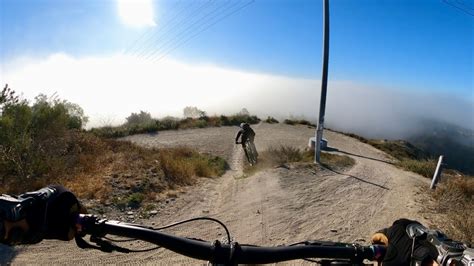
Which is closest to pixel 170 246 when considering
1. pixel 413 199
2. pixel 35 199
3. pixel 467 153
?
pixel 35 199

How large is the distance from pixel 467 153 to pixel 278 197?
149 meters

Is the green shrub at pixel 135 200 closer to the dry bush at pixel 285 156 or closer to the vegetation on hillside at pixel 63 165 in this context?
the vegetation on hillside at pixel 63 165

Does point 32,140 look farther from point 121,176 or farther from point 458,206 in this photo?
point 458,206

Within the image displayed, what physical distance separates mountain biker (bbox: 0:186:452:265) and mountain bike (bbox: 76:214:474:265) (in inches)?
2.1

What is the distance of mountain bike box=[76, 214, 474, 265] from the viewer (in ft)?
5.44

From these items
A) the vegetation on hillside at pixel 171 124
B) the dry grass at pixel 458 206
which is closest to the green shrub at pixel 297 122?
the vegetation on hillside at pixel 171 124

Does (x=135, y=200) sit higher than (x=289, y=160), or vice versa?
(x=289, y=160)

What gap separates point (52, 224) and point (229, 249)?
84cm

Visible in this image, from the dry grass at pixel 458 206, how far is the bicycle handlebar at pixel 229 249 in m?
6.57

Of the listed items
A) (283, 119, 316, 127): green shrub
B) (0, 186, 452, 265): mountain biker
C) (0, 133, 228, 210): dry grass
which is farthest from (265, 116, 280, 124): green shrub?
(0, 186, 452, 265): mountain biker

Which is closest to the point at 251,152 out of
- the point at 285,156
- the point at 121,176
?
the point at 285,156

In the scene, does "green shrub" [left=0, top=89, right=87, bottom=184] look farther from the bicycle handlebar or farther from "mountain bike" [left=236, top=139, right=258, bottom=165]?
the bicycle handlebar

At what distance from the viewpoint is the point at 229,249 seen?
5.53 ft

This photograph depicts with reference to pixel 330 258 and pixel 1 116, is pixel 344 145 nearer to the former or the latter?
pixel 1 116
